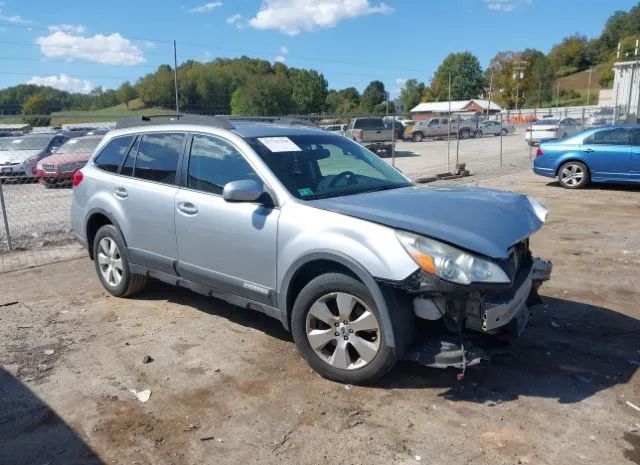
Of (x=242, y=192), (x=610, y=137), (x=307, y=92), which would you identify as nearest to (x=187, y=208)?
(x=242, y=192)

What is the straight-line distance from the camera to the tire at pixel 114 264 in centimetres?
543

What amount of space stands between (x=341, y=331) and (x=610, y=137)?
440 inches

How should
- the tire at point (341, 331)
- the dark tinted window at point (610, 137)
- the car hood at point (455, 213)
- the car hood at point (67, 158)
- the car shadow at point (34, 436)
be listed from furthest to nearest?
the car hood at point (67, 158)
the dark tinted window at point (610, 137)
the tire at point (341, 331)
the car hood at point (455, 213)
the car shadow at point (34, 436)

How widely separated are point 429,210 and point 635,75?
119ft

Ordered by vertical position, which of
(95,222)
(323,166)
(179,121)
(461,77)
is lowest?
(95,222)

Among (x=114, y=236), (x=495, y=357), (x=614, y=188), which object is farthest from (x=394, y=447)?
(x=614, y=188)

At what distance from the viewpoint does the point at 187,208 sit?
181 inches

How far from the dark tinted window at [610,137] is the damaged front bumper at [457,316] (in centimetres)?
1046

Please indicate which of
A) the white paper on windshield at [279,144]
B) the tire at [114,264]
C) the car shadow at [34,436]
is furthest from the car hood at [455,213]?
the tire at [114,264]

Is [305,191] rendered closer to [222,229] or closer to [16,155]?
[222,229]

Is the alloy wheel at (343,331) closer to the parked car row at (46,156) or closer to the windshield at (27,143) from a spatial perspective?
the parked car row at (46,156)

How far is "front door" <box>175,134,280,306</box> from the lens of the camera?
4074mm

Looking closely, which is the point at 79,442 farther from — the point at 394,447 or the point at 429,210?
the point at 429,210


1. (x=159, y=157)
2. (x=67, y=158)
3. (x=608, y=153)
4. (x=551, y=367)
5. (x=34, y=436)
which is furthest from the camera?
(x=67, y=158)
